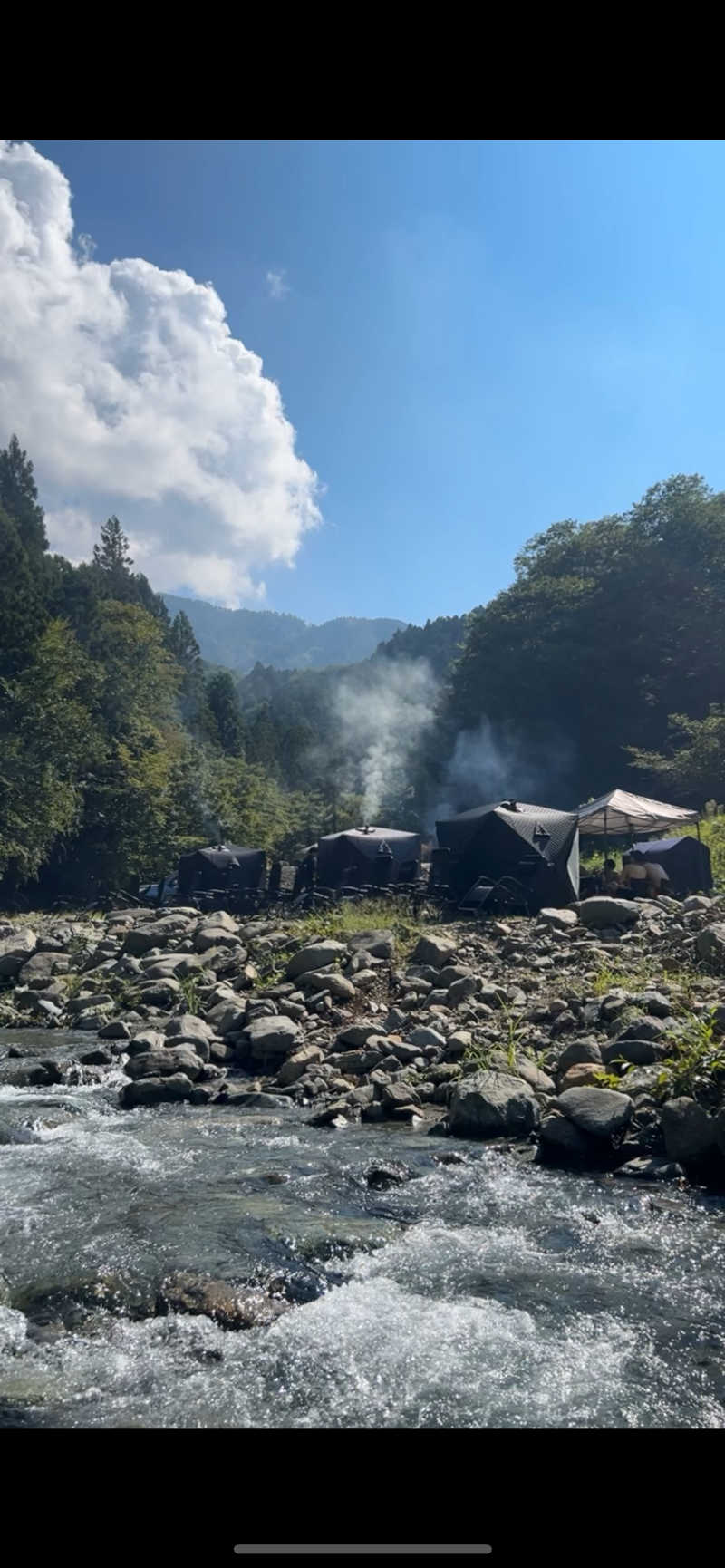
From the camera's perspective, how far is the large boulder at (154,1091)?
810 centimetres

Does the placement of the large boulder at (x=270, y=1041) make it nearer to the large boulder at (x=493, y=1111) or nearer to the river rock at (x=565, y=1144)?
the large boulder at (x=493, y=1111)

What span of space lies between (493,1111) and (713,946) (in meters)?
4.70

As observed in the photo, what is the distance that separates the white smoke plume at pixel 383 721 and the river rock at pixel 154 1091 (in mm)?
41013

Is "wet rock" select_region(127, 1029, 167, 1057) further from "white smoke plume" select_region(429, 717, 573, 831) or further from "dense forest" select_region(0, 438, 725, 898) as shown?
"white smoke plume" select_region(429, 717, 573, 831)

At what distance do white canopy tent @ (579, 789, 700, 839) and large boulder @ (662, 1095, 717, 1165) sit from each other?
52.7 feet

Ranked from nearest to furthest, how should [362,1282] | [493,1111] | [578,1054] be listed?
[362,1282] < [493,1111] < [578,1054]

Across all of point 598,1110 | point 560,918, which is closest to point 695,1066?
point 598,1110

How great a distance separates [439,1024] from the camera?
9.34m

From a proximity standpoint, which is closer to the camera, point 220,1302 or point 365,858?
point 220,1302

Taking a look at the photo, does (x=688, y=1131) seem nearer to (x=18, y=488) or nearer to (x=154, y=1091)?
(x=154, y=1091)

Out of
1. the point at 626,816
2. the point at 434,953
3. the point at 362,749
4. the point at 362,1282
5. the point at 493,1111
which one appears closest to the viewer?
the point at 362,1282
